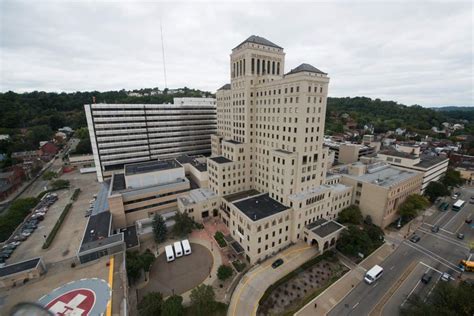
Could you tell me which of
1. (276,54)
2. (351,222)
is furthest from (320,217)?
(276,54)

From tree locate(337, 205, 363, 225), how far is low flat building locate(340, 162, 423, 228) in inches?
183

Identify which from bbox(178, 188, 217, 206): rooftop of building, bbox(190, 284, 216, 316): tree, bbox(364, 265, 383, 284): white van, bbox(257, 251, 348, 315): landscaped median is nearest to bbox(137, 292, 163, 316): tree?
bbox(190, 284, 216, 316): tree

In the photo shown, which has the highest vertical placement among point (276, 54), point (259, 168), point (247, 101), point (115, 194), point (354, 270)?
point (276, 54)

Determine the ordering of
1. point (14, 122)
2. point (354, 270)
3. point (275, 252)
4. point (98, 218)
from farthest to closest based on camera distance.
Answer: point (14, 122), point (98, 218), point (275, 252), point (354, 270)

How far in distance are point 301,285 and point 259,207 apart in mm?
17659

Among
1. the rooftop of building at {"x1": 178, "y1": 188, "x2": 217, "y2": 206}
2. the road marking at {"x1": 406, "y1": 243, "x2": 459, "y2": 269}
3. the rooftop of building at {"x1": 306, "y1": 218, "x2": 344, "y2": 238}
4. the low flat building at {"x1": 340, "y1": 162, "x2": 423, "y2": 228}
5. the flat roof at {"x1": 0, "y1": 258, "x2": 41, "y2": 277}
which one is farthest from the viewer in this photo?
the rooftop of building at {"x1": 178, "y1": 188, "x2": 217, "y2": 206}

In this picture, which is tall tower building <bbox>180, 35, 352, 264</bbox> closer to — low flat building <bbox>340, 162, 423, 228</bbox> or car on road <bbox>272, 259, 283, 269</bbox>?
car on road <bbox>272, 259, 283, 269</bbox>

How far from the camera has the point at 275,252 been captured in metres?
43.9

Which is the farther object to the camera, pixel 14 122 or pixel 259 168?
pixel 14 122

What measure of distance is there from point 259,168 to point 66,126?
188m

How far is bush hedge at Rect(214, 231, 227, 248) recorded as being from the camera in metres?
45.1

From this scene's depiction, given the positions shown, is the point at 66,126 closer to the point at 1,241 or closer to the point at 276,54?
the point at 1,241

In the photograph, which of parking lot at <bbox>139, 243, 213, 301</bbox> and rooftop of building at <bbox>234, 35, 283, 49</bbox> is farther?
rooftop of building at <bbox>234, 35, 283, 49</bbox>

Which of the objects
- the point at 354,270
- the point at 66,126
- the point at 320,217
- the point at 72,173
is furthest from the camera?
the point at 66,126
